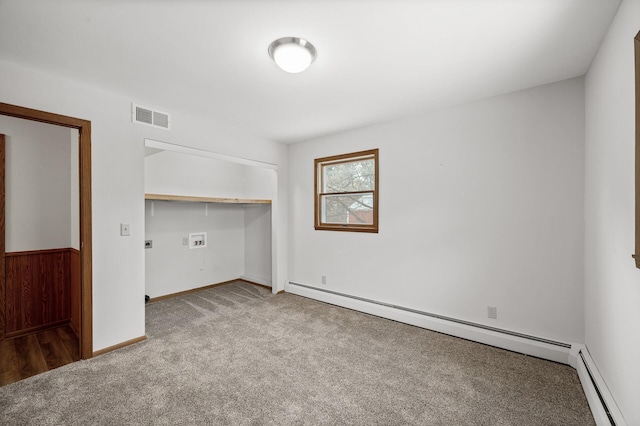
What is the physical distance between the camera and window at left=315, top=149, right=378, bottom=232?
150 inches

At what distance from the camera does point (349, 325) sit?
3301 mm

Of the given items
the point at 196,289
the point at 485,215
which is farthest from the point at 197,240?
the point at 485,215

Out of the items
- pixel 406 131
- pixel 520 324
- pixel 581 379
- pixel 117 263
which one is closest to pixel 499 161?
pixel 406 131

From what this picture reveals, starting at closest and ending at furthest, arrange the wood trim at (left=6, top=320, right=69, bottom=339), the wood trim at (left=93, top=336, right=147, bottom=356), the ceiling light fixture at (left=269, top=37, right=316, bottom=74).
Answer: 1. the ceiling light fixture at (left=269, top=37, right=316, bottom=74)
2. the wood trim at (left=93, top=336, right=147, bottom=356)
3. the wood trim at (left=6, top=320, right=69, bottom=339)

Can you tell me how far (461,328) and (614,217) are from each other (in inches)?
68.0

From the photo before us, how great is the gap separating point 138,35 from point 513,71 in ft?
9.34

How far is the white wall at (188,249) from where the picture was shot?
13.7ft

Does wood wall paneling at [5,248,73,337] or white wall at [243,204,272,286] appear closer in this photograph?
wood wall paneling at [5,248,73,337]

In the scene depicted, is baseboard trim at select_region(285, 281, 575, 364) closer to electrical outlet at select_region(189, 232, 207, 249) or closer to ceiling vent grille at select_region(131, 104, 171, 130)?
electrical outlet at select_region(189, 232, 207, 249)

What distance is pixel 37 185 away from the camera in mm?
3191

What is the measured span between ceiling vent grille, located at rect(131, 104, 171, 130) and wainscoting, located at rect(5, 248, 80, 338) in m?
1.62

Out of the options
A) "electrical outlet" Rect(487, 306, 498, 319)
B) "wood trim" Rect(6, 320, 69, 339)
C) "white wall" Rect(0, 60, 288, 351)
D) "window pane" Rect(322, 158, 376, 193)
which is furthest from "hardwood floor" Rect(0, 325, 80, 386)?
"electrical outlet" Rect(487, 306, 498, 319)

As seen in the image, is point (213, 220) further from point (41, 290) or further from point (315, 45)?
point (315, 45)

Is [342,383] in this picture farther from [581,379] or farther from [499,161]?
[499,161]
